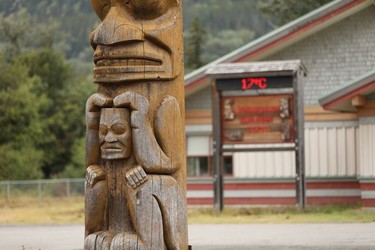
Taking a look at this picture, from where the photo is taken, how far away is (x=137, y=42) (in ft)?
35.8

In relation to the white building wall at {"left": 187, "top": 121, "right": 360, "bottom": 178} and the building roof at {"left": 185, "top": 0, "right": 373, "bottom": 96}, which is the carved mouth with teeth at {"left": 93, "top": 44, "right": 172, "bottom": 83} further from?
the white building wall at {"left": 187, "top": 121, "right": 360, "bottom": 178}

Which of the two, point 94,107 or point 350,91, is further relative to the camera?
point 350,91

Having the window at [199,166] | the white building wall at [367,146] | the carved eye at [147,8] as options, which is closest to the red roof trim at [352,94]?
the white building wall at [367,146]

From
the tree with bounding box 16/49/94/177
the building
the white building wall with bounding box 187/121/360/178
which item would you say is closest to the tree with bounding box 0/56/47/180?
the tree with bounding box 16/49/94/177

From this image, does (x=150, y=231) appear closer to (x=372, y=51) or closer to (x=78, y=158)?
(x=372, y=51)

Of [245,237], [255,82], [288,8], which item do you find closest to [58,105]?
[288,8]

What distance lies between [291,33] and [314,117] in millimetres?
2800

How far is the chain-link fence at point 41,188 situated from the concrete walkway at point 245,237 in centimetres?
1344

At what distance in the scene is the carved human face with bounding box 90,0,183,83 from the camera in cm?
1087

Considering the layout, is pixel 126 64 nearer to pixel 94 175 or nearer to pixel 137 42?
pixel 137 42

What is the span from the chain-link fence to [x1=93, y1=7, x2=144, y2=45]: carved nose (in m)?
25.8

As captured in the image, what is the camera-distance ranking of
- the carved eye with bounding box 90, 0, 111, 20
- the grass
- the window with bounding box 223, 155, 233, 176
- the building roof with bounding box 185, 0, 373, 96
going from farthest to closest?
the window with bounding box 223, 155, 233, 176 → the building roof with bounding box 185, 0, 373, 96 → the grass → the carved eye with bounding box 90, 0, 111, 20

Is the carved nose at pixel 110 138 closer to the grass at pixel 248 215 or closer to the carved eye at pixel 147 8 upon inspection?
the carved eye at pixel 147 8

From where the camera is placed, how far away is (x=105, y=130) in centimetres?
1086
